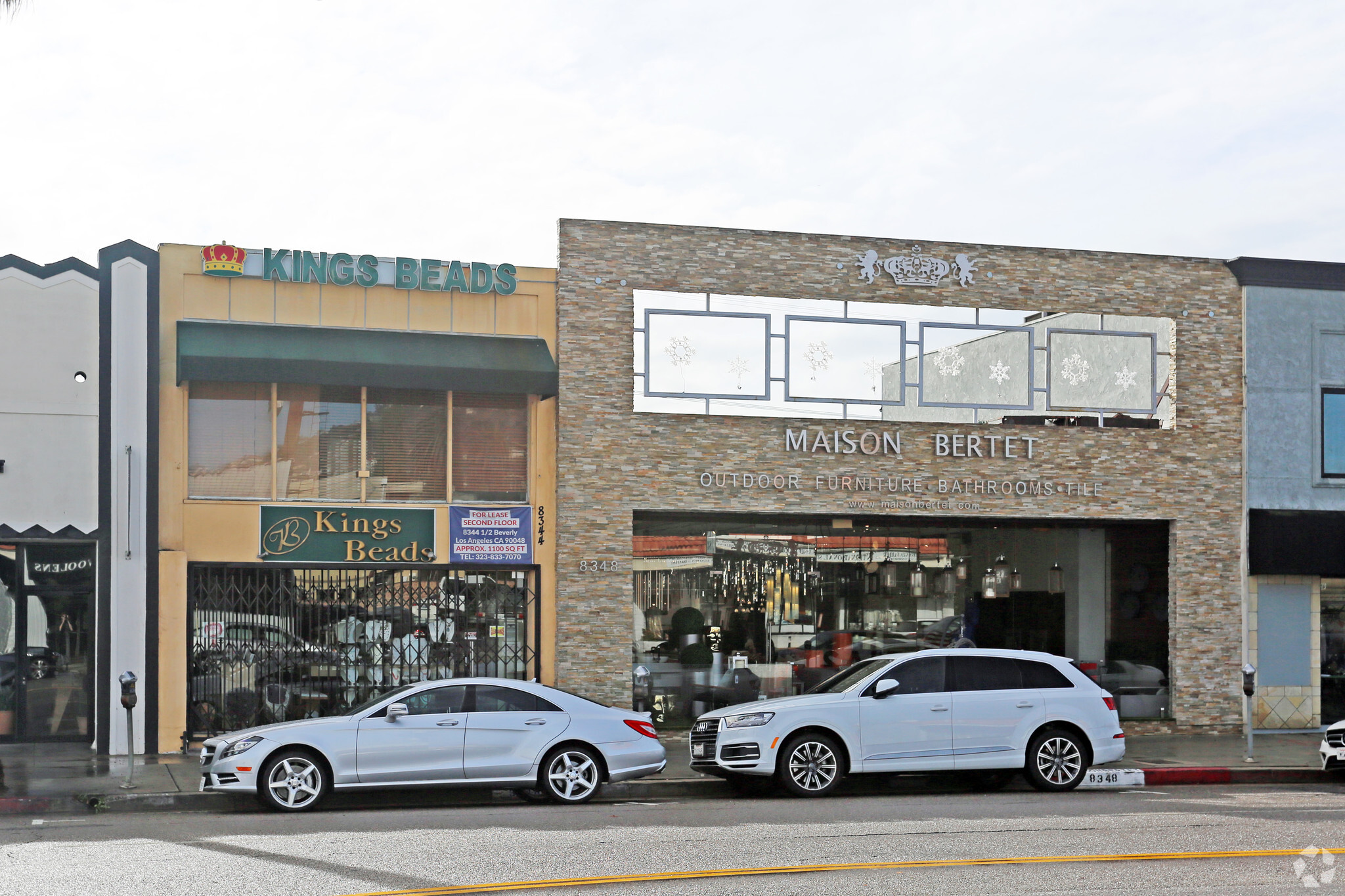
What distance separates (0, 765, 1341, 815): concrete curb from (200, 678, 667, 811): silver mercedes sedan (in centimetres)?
48

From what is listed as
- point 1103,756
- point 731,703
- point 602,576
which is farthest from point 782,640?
point 1103,756

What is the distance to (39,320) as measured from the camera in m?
17.5

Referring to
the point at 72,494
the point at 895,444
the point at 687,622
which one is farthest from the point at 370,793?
the point at 895,444

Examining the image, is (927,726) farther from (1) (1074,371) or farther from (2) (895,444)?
(1) (1074,371)

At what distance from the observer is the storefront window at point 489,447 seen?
738 inches

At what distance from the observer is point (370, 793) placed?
47.9 feet

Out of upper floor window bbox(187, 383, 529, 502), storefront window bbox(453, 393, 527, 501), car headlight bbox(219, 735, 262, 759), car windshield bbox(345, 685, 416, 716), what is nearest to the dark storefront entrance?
upper floor window bbox(187, 383, 529, 502)

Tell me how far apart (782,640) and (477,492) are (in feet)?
16.2

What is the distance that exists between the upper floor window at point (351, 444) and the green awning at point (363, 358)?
416 mm

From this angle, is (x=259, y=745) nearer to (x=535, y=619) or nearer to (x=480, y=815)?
(x=480, y=815)

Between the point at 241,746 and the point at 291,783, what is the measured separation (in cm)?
61

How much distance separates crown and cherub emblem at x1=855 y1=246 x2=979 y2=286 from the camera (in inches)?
784

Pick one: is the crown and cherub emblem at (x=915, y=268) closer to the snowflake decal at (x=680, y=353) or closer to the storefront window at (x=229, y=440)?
the snowflake decal at (x=680, y=353)

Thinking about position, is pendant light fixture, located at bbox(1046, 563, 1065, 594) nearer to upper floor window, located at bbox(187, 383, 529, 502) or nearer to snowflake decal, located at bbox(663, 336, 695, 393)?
snowflake decal, located at bbox(663, 336, 695, 393)
